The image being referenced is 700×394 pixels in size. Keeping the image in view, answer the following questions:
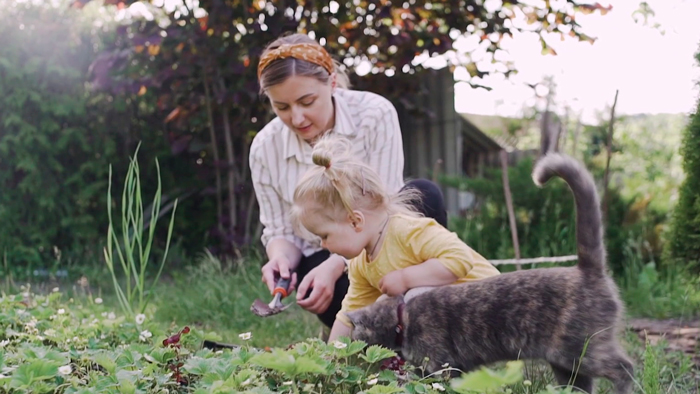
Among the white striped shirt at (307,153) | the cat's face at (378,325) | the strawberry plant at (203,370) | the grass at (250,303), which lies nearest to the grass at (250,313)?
the grass at (250,303)

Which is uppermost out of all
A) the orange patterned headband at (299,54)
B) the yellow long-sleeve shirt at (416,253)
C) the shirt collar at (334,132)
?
the orange patterned headband at (299,54)

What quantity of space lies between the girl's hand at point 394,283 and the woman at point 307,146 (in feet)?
1.47

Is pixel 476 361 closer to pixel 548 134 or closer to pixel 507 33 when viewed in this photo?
pixel 507 33

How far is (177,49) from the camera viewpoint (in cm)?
500

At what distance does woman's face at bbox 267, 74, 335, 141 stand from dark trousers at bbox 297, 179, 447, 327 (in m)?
0.42

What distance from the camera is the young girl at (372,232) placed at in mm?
2115

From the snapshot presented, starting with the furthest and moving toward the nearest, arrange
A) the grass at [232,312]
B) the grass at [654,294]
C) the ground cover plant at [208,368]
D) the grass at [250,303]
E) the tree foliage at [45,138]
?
the tree foliage at [45,138]
the grass at [654,294]
the grass at [232,312]
the grass at [250,303]
the ground cover plant at [208,368]

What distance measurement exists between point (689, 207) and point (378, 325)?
143 centimetres

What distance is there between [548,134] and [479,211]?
2.04 metres

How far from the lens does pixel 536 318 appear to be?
1.83m

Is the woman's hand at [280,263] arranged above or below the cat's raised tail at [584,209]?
below

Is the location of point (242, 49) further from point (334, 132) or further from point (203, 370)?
point (203, 370)

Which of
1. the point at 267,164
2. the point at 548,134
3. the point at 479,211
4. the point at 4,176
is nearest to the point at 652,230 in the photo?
the point at 479,211

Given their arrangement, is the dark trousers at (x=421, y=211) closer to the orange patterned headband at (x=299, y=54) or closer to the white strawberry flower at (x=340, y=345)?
the orange patterned headband at (x=299, y=54)
